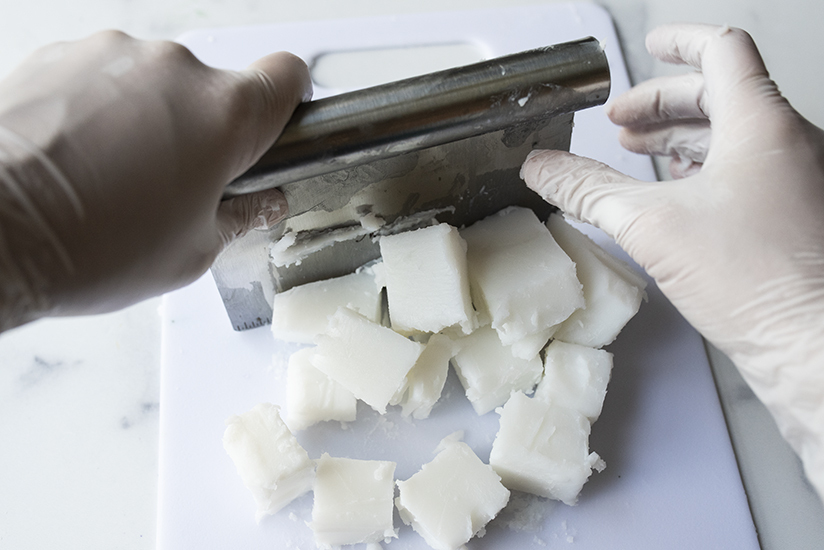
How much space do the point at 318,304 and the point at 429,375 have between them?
0.41m

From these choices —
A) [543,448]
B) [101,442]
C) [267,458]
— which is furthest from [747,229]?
[101,442]

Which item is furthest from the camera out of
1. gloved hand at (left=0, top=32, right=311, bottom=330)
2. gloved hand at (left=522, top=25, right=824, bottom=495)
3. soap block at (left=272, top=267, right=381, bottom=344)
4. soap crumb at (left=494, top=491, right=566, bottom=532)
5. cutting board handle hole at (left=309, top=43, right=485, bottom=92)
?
cutting board handle hole at (left=309, top=43, right=485, bottom=92)

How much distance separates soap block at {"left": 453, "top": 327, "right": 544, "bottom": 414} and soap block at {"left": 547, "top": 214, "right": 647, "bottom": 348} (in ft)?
0.50

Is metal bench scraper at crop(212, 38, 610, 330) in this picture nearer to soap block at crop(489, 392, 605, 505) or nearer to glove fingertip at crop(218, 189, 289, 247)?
glove fingertip at crop(218, 189, 289, 247)

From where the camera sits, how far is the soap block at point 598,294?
174 centimetres

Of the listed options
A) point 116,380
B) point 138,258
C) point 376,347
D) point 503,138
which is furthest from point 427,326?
point 116,380

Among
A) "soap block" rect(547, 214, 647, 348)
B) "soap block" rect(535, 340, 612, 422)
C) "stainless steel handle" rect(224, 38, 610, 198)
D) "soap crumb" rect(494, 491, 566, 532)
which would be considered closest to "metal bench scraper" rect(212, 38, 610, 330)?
"stainless steel handle" rect(224, 38, 610, 198)

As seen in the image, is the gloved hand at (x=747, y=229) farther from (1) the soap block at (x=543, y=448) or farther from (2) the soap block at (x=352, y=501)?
(2) the soap block at (x=352, y=501)

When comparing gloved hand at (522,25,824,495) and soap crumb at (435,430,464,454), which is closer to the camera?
gloved hand at (522,25,824,495)

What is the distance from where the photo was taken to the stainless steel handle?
4.66 feet

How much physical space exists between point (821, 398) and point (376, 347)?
3.44 ft

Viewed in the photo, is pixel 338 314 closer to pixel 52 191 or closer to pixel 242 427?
pixel 242 427

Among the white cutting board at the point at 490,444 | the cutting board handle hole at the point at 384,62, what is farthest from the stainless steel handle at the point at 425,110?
the cutting board handle hole at the point at 384,62

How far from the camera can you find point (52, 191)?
1093 millimetres
